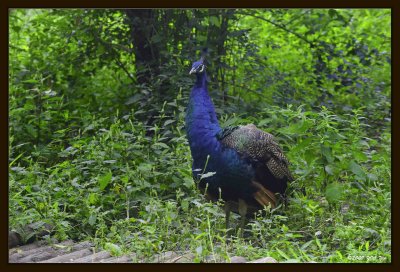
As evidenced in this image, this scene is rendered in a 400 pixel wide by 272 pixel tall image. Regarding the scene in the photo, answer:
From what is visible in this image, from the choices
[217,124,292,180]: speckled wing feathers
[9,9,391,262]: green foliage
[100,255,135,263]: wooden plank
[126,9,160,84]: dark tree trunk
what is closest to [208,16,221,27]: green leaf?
[9,9,391,262]: green foliage

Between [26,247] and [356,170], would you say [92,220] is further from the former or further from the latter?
[356,170]

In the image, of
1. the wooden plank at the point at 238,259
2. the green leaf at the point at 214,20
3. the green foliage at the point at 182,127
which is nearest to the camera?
the wooden plank at the point at 238,259

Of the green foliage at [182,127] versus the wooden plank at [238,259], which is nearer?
the wooden plank at [238,259]

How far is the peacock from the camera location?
18.7 feet

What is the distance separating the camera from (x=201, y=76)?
19.2 feet

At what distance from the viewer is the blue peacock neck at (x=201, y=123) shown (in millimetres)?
5703

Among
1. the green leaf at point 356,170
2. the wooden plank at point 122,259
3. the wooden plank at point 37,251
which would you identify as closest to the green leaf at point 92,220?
the wooden plank at point 37,251

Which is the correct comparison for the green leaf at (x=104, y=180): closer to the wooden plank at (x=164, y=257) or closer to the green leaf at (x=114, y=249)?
the green leaf at (x=114, y=249)

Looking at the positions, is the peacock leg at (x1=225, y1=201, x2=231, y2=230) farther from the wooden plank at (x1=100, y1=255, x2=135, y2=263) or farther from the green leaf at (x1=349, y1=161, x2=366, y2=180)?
the wooden plank at (x1=100, y1=255, x2=135, y2=263)

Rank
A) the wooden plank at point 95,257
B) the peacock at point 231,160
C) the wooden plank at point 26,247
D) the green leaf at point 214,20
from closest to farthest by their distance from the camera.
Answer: the wooden plank at point 95,257, the wooden plank at point 26,247, the peacock at point 231,160, the green leaf at point 214,20

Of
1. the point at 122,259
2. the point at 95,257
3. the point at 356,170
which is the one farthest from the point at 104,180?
the point at 356,170

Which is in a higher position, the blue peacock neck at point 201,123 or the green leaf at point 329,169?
the blue peacock neck at point 201,123

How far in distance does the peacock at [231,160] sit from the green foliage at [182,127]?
0.15 metres

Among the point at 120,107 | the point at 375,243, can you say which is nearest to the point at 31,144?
the point at 120,107
